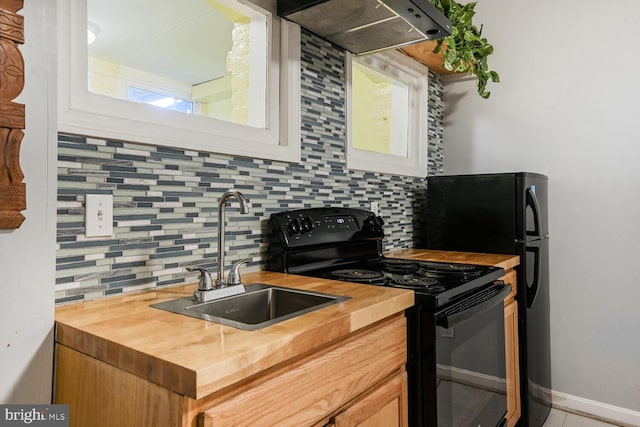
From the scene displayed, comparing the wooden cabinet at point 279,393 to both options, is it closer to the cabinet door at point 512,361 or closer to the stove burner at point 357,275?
the stove burner at point 357,275

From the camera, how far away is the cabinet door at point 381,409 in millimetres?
1035

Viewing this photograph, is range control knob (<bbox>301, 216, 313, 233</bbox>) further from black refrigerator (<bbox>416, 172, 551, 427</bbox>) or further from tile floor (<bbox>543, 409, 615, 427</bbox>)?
tile floor (<bbox>543, 409, 615, 427</bbox>)

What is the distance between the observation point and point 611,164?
231cm

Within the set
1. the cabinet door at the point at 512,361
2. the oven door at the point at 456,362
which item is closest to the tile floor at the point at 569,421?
the cabinet door at the point at 512,361

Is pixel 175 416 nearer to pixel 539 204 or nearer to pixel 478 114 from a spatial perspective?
pixel 539 204

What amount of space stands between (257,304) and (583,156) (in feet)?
7.06

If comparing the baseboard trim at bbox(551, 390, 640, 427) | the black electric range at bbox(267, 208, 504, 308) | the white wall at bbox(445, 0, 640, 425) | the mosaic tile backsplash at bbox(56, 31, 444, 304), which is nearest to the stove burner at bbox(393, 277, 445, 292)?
the black electric range at bbox(267, 208, 504, 308)

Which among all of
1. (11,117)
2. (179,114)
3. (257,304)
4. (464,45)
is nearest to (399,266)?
(257,304)

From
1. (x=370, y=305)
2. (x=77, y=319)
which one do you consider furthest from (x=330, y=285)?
(x=77, y=319)

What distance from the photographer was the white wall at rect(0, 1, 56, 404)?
0.92 m

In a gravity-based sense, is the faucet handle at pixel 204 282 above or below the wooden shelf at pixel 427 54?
below

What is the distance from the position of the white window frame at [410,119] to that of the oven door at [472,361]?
936mm

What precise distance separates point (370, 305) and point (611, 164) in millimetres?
2007

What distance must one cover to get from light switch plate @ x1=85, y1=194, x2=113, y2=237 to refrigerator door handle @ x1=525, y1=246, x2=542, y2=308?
2.00m
